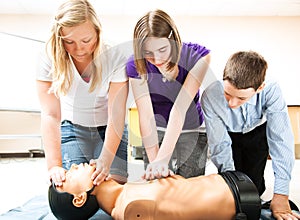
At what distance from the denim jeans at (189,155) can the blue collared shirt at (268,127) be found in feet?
0.13

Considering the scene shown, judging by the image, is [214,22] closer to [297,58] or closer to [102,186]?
[297,58]

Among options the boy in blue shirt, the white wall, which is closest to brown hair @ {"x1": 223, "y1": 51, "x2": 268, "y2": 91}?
the boy in blue shirt

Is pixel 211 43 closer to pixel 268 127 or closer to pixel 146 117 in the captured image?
pixel 268 127

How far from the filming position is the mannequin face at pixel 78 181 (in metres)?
0.83

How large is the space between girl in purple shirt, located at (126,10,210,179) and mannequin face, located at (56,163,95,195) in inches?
5.0

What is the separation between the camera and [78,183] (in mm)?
830

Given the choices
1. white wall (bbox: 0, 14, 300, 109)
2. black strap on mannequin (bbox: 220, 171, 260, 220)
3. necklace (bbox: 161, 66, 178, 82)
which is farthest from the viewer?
white wall (bbox: 0, 14, 300, 109)

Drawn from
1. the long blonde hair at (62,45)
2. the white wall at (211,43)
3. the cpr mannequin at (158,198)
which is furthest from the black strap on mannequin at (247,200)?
the white wall at (211,43)

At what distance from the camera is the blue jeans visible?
0.98 metres

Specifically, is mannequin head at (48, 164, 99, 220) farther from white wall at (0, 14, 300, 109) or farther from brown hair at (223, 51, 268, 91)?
white wall at (0, 14, 300, 109)

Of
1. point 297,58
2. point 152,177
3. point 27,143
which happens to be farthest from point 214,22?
point 27,143

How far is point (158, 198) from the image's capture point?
2.59 ft

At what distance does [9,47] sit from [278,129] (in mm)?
2215

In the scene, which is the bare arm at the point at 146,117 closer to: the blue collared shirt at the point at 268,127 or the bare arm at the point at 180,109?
the bare arm at the point at 180,109
